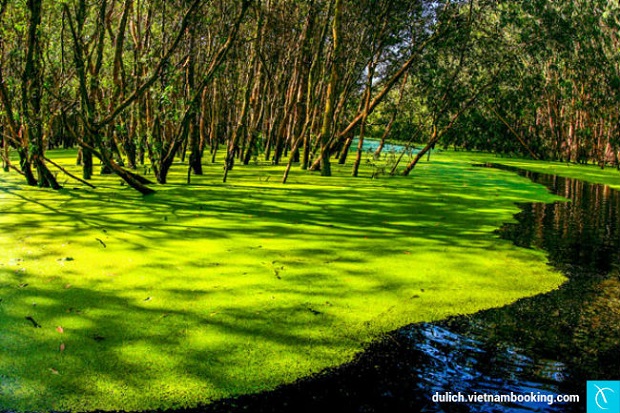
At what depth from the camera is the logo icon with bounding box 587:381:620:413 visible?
3404mm

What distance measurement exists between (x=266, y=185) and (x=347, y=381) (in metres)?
9.17

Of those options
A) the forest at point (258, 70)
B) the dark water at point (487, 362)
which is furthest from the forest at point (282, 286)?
the forest at point (258, 70)

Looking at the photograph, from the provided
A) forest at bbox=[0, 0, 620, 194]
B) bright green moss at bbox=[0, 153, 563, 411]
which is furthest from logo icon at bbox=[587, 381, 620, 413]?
forest at bbox=[0, 0, 620, 194]

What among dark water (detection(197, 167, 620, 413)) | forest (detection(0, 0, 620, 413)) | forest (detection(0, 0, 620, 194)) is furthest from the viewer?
forest (detection(0, 0, 620, 194))

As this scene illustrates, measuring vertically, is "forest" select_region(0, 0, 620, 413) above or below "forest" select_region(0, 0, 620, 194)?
below

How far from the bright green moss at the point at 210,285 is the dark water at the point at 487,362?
0.60 feet

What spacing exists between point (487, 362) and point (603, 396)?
696mm

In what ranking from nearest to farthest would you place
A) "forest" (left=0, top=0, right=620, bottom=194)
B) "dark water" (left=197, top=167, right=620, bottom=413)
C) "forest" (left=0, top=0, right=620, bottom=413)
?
"dark water" (left=197, top=167, right=620, bottom=413) → "forest" (left=0, top=0, right=620, bottom=413) → "forest" (left=0, top=0, right=620, bottom=194)

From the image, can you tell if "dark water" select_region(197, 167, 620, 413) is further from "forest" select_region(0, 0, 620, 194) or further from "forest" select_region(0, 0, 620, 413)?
"forest" select_region(0, 0, 620, 194)

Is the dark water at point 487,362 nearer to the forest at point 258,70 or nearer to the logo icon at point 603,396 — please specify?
the logo icon at point 603,396

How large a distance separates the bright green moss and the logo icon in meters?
1.37

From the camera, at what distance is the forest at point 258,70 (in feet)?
34.8

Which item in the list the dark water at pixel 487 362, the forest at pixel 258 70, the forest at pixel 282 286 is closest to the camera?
the dark water at pixel 487 362

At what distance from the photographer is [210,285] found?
16.9 ft
